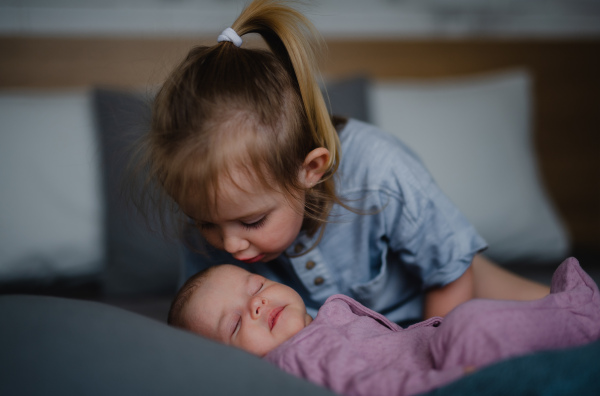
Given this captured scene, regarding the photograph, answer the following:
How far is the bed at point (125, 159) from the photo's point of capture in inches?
→ 25.3

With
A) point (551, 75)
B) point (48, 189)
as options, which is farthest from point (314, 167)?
point (551, 75)

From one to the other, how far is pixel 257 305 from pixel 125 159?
63cm

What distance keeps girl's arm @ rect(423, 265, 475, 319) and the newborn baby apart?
0.58ft

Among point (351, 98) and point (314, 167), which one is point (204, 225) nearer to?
→ point (314, 167)

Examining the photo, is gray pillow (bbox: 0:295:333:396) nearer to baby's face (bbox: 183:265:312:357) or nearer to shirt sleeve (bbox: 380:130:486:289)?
baby's face (bbox: 183:265:312:357)

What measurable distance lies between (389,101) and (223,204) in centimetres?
90

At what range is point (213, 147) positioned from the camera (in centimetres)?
72

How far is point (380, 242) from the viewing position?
3.33 ft

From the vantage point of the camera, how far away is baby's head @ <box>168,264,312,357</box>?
2.59ft

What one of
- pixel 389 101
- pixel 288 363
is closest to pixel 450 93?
pixel 389 101

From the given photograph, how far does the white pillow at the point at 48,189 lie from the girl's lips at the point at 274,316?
0.68 meters

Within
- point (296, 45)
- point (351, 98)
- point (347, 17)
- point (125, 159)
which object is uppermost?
point (347, 17)

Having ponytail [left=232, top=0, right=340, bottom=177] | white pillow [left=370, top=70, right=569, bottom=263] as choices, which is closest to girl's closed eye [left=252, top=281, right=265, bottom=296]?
ponytail [left=232, top=0, right=340, bottom=177]

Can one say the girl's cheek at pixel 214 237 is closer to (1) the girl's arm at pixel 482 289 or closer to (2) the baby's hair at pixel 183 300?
(2) the baby's hair at pixel 183 300
